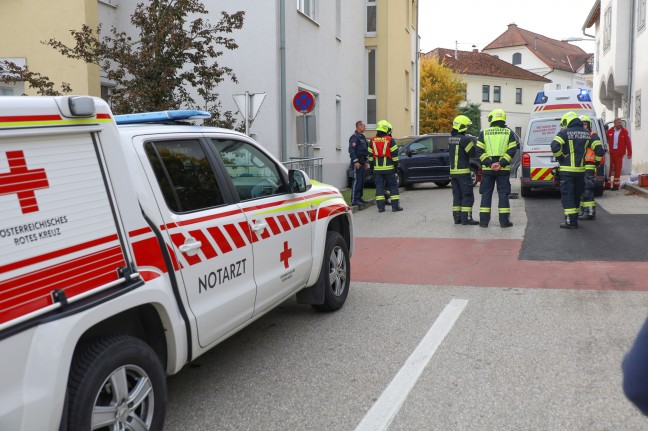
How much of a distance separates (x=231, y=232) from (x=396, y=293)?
3195 millimetres

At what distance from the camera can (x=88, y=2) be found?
13.5 meters

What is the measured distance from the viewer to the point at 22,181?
2748 millimetres

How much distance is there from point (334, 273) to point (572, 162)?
21.6ft

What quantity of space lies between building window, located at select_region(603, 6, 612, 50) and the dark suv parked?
1334cm

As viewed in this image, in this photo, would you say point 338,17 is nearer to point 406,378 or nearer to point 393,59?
point 393,59

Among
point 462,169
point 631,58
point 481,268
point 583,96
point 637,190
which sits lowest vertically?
point 481,268

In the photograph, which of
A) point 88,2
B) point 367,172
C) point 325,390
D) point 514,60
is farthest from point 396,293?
point 514,60

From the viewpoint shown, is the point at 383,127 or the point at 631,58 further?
the point at 631,58

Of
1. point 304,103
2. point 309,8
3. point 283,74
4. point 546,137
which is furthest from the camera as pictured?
point 309,8

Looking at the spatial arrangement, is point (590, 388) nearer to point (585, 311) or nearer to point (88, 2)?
point (585, 311)

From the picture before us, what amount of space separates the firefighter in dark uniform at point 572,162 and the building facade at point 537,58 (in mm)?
67019

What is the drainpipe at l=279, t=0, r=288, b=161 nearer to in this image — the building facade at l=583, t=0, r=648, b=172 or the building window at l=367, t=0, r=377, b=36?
the building window at l=367, t=0, r=377, b=36

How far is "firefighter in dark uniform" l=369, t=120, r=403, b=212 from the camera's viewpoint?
14.4 metres

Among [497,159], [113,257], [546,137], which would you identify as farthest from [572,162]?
[113,257]
